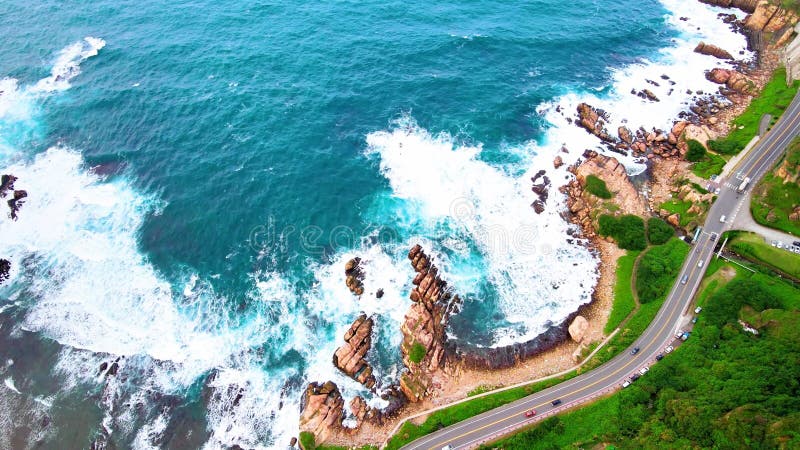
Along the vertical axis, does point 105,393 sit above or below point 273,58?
below

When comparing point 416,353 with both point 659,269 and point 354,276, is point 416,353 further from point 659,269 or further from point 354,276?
point 659,269

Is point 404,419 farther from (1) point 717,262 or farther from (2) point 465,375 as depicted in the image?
(1) point 717,262

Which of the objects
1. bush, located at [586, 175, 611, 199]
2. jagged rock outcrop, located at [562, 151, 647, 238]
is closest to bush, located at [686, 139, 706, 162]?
jagged rock outcrop, located at [562, 151, 647, 238]

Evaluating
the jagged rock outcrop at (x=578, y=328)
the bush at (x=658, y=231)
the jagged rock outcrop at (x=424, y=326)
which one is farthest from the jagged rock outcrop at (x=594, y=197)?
the jagged rock outcrop at (x=424, y=326)

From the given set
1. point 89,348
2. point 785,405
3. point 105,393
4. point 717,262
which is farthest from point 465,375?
point 89,348

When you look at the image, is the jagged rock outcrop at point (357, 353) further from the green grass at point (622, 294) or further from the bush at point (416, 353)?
the green grass at point (622, 294)

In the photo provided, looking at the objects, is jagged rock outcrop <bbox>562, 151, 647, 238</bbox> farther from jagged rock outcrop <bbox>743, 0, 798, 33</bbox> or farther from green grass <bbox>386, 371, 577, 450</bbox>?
jagged rock outcrop <bbox>743, 0, 798, 33</bbox>
